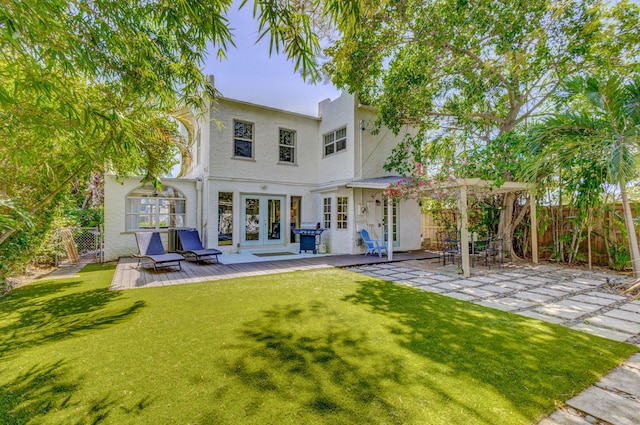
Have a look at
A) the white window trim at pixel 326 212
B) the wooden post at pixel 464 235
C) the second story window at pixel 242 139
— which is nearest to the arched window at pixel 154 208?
the second story window at pixel 242 139

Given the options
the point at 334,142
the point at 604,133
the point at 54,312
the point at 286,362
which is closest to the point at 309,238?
the point at 334,142

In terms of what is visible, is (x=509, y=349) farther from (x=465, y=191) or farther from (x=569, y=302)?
(x=465, y=191)

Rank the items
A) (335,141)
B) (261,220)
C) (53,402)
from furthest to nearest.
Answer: (335,141)
(261,220)
(53,402)

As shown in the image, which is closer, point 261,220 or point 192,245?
point 192,245

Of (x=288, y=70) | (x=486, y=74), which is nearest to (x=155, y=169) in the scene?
(x=288, y=70)

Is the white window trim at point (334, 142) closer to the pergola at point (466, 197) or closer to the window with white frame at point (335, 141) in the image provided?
the window with white frame at point (335, 141)

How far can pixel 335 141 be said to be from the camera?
41.8ft

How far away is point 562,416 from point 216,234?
35.7 feet

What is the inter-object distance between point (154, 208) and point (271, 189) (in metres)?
4.68

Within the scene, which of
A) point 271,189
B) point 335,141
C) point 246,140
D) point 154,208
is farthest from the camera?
point 335,141

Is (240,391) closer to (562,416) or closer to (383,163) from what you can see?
(562,416)

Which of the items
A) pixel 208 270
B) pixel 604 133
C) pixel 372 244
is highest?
pixel 604 133

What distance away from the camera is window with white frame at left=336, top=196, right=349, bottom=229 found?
38.6 feet

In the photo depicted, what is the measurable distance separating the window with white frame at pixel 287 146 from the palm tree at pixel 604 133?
909 centimetres
